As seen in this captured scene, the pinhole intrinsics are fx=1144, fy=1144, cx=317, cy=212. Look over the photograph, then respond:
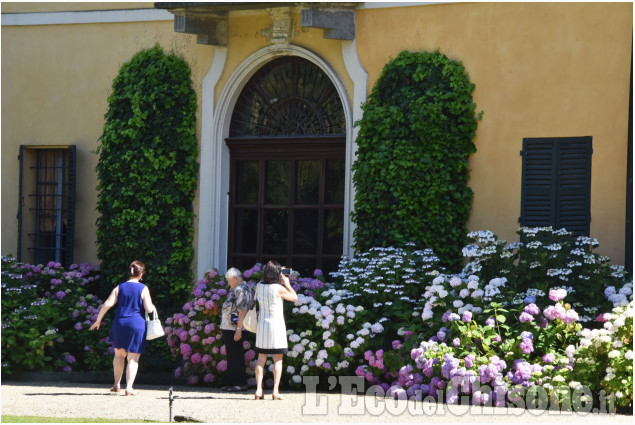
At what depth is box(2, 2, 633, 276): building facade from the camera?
11945 millimetres

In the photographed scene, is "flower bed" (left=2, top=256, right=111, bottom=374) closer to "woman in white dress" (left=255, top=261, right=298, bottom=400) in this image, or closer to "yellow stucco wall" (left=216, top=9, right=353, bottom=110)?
"yellow stucco wall" (left=216, top=9, right=353, bottom=110)

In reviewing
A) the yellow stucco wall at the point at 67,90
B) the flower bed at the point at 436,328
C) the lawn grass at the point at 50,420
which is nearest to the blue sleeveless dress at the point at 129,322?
the flower bed at the point at 436,328

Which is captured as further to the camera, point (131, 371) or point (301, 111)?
point (301, 111)

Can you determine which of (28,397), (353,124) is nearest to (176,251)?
(353,124)

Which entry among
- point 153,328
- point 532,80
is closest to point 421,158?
point 532,80

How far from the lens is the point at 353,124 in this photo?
13008 millimetres

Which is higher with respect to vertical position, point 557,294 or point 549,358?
point 557,294

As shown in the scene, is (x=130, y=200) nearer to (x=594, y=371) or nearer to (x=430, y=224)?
(x=430, y=224)

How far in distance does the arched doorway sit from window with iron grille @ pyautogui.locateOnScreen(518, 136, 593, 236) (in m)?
2.29

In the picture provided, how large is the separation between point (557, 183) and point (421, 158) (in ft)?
4.89

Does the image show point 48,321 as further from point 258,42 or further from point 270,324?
point 258,42

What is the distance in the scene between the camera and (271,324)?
401 inches

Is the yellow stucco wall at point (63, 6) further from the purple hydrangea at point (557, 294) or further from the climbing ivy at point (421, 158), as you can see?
the purple hydrangea at point (557, 294)

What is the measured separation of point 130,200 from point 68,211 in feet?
3.65
